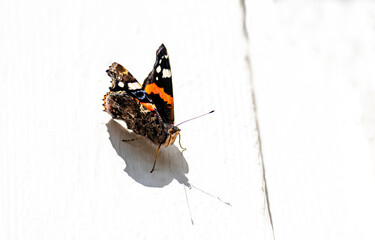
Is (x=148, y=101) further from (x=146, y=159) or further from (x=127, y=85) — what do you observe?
(x=146, y=159)

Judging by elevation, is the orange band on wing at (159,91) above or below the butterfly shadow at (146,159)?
above

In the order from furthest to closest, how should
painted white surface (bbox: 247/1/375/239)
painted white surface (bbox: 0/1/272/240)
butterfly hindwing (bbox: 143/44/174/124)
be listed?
butterfly hindwing (bbox: 143/44/174/124) → painted white surface (bbox: 247/1/375/239) → painted white surface (bbox: 0/1/272/240)

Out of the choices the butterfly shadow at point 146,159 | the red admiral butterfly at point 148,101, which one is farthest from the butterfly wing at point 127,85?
the butterfly shadow at point 146,159

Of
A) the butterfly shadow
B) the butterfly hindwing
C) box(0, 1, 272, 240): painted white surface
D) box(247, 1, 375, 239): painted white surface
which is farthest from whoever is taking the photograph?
the butterfly hindwing

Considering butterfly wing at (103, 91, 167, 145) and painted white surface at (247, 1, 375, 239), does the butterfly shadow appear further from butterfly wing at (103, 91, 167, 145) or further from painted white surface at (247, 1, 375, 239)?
painted white surface at (247, 1, 375, 239)

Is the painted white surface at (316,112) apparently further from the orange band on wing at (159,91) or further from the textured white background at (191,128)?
the orange band on wing at (159,91)

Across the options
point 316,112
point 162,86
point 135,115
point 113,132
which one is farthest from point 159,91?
point 316,112

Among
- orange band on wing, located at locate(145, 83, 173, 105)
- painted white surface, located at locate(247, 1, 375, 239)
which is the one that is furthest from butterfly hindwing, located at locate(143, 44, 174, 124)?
painted white surface, located at locate(247, 1, 375, 239)
